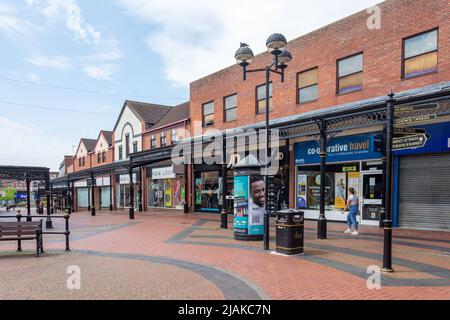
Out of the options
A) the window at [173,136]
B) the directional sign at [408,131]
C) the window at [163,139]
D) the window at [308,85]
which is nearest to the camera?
the directional sign at [408,131]

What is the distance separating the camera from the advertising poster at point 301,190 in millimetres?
17234

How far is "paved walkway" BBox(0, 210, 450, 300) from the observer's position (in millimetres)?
5684

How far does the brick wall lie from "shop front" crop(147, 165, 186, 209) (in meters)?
7.82

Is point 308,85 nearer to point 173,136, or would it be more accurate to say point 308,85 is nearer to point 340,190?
point 340,190

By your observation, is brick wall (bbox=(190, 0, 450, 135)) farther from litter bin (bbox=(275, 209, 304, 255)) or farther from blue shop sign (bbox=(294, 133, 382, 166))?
litter bin (bbox=(275, 209, 304, 255))

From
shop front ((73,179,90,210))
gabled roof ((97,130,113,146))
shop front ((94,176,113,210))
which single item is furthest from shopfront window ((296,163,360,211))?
shop front ((73,179,90,210))

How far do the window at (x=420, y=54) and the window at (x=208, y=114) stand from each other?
12.8 meters

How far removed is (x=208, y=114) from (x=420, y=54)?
13869 millimetres

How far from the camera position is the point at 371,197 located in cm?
1461

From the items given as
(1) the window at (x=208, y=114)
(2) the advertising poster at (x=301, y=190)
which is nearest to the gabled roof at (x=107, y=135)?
(1) the window at (x=208, y=114)

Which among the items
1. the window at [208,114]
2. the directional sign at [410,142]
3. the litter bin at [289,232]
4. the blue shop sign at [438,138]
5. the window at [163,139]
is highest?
the window at [208,114]

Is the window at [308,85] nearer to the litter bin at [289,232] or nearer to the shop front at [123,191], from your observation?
the litter bin at [289,232]

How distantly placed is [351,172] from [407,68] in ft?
15.8

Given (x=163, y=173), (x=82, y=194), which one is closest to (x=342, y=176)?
(x=163, y=173)
